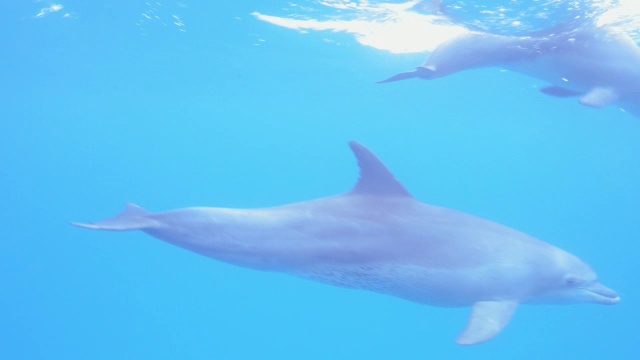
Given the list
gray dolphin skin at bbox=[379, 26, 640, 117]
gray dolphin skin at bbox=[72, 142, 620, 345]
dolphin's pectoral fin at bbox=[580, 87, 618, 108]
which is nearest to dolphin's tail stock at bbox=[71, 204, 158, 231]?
gray dolphin skin at bbox=[72, 142, 620, 345]

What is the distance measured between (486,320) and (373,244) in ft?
4.67

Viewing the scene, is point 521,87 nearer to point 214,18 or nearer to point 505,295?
point 214,18

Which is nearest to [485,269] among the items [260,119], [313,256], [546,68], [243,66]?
[313,256]

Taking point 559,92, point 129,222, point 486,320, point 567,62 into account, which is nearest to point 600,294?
point 486,320

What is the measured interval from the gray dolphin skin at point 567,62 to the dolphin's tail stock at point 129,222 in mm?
4114

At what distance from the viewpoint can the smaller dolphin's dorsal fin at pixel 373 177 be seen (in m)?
7.24

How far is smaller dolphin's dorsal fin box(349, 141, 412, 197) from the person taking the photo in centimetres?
724

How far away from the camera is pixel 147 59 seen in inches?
999

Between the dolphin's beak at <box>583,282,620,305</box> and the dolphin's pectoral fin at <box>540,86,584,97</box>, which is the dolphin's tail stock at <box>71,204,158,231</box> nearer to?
the dolphin's beak at <box>583,282,620,305</box>

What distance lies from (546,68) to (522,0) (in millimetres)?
2073

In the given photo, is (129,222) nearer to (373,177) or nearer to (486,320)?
(373,177)

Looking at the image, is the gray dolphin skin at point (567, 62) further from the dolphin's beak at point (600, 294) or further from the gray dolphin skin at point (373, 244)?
the dolphin's beak at point (600, 294)

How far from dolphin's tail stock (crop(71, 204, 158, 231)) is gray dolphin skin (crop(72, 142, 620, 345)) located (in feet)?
0.04

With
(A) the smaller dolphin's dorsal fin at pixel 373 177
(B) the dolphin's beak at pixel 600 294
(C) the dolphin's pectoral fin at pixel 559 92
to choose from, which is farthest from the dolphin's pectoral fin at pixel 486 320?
(C) the dolphin's pectoral fin at pixel 559 92
